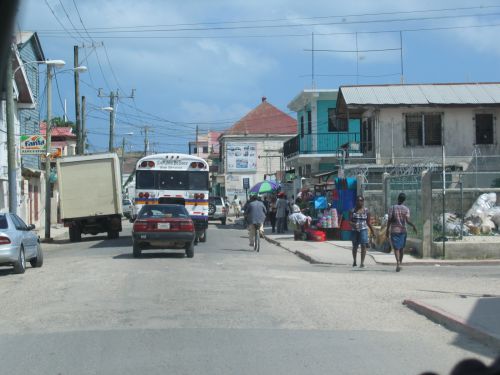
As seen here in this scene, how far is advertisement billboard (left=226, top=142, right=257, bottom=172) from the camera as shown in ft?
222

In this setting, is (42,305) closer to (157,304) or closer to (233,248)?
(157,304)

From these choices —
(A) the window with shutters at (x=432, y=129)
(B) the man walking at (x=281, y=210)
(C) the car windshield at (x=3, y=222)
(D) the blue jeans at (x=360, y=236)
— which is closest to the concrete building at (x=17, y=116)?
(B) the man walking at (x=281, y=210)

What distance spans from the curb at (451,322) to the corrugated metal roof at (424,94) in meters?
19.6

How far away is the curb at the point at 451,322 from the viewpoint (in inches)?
329

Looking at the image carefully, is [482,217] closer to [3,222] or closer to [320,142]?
[3,222]

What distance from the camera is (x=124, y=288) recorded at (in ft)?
42.3

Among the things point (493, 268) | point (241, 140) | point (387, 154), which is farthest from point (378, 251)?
point (241, 140)

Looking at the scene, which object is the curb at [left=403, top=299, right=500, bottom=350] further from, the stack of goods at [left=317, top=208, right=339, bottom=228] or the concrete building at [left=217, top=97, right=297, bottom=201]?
the concrete building at [left=217, top=97, right=297, bottom=201]

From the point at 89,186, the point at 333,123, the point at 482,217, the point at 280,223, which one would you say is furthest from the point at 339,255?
the point at 333,123

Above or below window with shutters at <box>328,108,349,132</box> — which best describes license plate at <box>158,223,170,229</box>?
below

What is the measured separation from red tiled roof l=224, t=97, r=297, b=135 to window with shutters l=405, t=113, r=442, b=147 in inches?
1479

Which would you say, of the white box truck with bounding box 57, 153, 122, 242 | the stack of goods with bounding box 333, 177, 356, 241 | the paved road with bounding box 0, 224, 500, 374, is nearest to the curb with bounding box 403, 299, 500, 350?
the paved road with bounding box 0, 224, 500, 374

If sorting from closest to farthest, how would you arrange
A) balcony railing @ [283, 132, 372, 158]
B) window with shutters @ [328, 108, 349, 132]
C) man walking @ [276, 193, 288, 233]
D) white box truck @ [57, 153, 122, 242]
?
white box truck @ [57, 153, 122, 242]
man walking @ [276, 193, 288, 233]
balcony railing @ [283, 132, 372, 158]
window with shutters @ [328, 108, 349, 132]

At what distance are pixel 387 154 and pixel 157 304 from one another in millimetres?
21216
